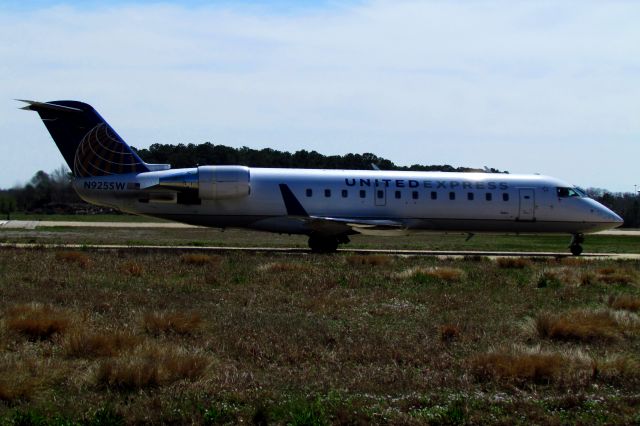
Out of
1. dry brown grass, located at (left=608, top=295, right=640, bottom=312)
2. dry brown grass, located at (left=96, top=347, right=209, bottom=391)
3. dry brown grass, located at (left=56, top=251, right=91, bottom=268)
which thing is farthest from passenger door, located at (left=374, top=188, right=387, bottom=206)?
dry brown grass, located at (left=96, top=347, right=209, bottom=391)

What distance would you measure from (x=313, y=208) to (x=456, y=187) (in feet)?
17.7

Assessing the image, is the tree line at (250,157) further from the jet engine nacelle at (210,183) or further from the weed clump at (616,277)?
the weed clump at (616,277)

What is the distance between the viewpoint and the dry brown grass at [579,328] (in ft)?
38.4

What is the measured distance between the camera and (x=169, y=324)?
37.1 feet

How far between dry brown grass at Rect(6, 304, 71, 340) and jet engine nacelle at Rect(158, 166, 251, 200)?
→ 1691cm

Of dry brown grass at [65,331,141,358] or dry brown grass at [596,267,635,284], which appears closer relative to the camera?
dry brown grass at [65,331,141,358]

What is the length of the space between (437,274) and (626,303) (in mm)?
5161

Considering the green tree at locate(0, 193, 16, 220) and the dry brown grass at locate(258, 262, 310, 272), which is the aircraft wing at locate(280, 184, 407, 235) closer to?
the dry brown grass at locate(258, 262, 310, 272)

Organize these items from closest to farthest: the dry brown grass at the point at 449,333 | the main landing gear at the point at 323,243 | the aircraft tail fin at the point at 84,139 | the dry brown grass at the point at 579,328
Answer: the dry brown grass at the point at 449,333 < the dry brown grass at the point at 579,328 < the aircraft tail fin at the point at 84,139 < the main landing gear at the point at 323,243

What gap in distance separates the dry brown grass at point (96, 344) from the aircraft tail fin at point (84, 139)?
62.1ft

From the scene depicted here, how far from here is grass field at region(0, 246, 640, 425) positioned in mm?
7723

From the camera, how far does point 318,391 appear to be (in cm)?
836

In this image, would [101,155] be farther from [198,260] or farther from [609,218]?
[609,218]

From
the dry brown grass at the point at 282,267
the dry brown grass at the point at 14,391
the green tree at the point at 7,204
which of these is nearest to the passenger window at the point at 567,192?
the dry brown grass at the point at 282,267
